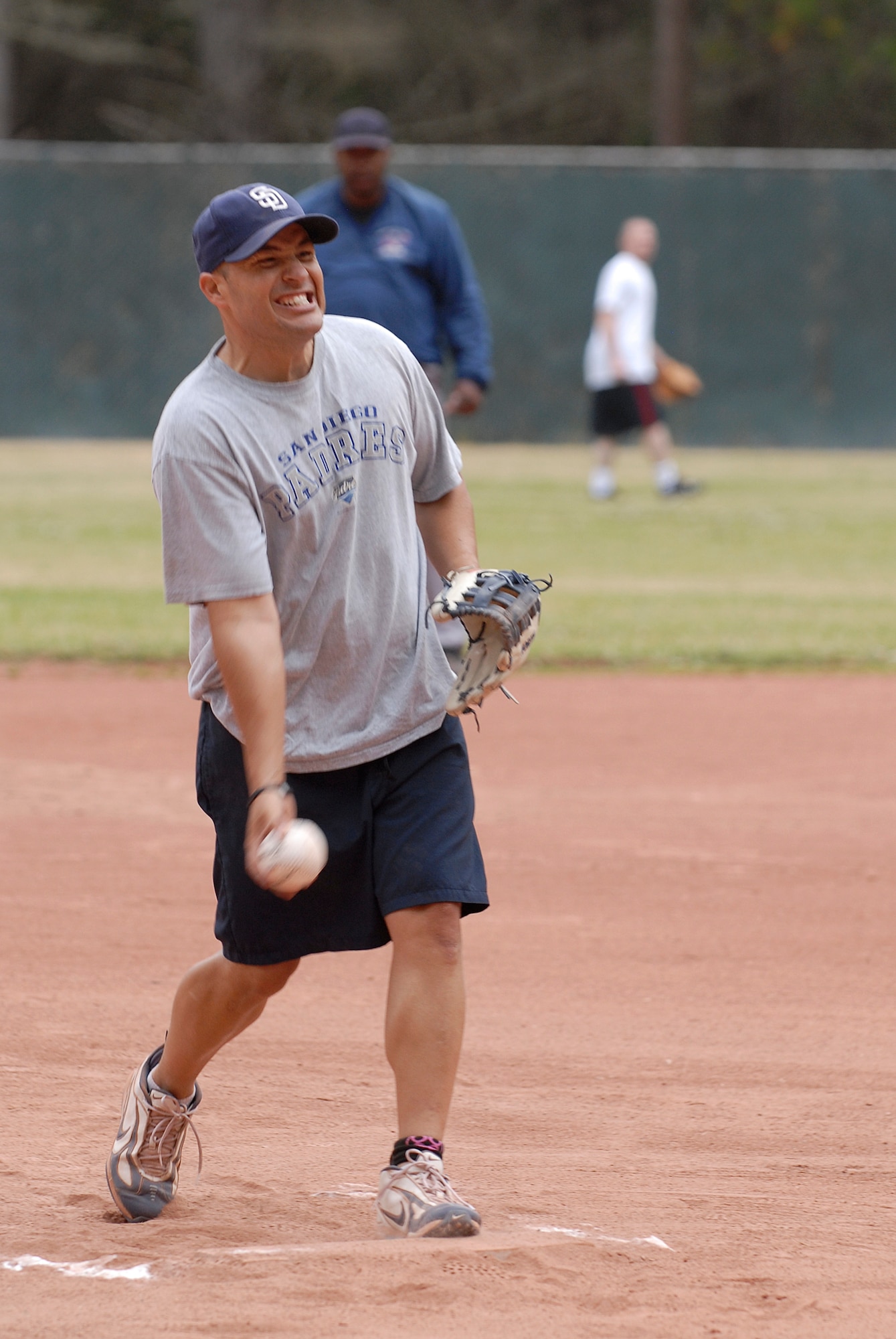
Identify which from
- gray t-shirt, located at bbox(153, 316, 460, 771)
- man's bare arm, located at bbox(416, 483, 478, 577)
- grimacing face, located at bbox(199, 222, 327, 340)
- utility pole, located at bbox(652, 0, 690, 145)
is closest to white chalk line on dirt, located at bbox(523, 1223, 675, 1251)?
gray t-shirt, located at bbox(153, 316, 460, 771)

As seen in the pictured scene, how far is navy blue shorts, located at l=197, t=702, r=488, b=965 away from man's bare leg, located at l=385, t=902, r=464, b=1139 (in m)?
0.05

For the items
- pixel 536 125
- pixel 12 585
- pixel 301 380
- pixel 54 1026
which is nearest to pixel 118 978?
pixel 54 1026

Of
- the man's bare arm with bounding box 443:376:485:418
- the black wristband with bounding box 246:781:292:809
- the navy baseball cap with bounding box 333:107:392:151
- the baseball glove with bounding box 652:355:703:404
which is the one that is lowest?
the black wristband with bounding box 246:781:292:809

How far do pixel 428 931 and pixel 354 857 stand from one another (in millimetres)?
183

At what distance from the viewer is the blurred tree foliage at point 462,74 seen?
28.8 metres

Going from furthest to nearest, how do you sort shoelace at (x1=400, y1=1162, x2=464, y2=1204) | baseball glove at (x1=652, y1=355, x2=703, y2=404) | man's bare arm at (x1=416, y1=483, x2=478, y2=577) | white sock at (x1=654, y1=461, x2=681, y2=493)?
baseball glove at (x1=652, y1=355, x2=703, y2=404) < white sock at (x1=654, y1=461, x2=681, y2=493) < man's bare arm at (x1=416, y1=483, x2=478, y2=577) < shoelace at (x1=400, y1=1162, x2=464, y2=1204)

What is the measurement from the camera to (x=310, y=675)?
309cm

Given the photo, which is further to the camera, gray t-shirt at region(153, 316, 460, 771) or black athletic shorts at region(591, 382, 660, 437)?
black athletic shorts at region(591, 382, 660, 437)

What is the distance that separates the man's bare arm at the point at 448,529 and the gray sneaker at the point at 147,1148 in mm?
1074

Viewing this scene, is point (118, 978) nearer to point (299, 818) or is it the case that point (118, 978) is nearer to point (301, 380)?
point (299, 818)

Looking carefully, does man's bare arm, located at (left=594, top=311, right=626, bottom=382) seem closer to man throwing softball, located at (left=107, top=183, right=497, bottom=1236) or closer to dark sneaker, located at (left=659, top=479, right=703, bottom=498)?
dark sneaker, located at (left=659, top=479, right=703, bottom=498)

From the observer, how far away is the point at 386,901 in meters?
3.04

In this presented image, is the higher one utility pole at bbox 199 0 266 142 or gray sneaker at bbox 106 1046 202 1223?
utility pole at bbox 199 0 266 142

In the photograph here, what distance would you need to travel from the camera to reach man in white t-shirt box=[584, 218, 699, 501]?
15164 mm
